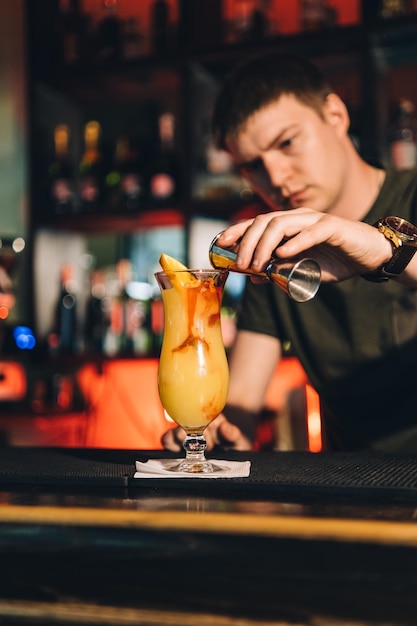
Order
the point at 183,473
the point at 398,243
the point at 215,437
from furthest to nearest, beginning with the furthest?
the point at 215,437 → the point at 398,243 → the point at 183,473

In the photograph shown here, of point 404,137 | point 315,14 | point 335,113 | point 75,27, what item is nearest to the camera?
point 335,113

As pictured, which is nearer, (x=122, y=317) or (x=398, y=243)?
(x=398, y=243)

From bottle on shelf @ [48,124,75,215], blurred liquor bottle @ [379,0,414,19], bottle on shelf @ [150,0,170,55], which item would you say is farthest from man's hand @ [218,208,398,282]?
bottle on shelf @ [150,0,170,55]

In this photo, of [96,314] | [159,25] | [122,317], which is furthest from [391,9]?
[96,314]

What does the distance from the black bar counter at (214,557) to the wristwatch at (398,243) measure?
1.31 feet

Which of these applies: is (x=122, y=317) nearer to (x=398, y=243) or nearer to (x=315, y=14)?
(x=315, y=14)

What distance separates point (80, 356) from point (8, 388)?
1.85 feet

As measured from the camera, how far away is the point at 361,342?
166 cm

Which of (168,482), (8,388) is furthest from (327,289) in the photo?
(8,388)

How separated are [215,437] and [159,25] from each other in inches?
84.9

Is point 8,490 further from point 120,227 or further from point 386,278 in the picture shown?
point 120,227

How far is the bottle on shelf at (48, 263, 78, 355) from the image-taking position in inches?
117

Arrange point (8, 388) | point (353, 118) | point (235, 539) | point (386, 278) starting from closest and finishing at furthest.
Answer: point (235, 539)
point (386, 278)
point (353, 118)
point (8, 388)

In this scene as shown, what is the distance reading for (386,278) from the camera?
115cm
